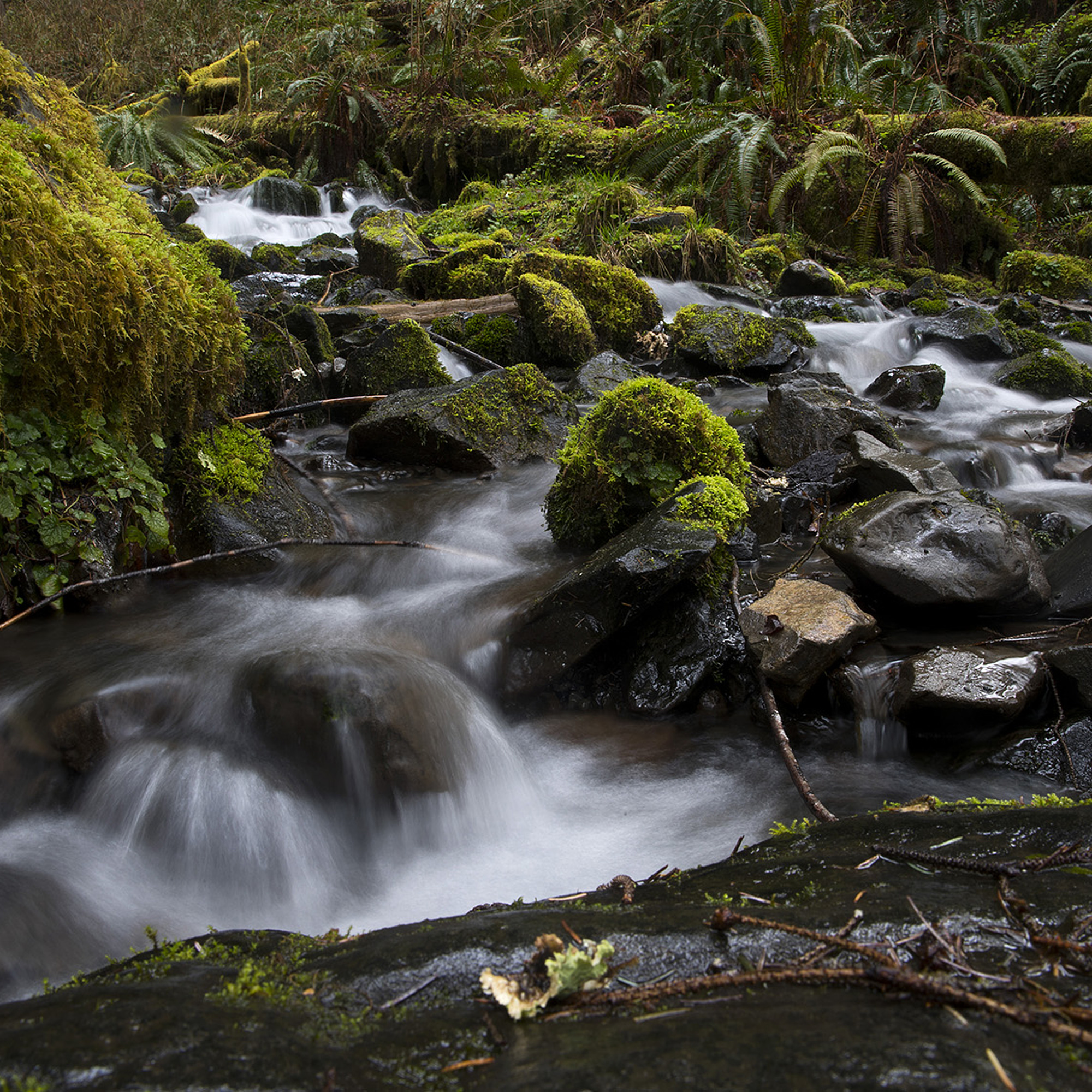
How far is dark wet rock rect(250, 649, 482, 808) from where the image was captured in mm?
3176

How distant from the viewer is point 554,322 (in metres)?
7.98

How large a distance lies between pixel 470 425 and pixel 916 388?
15.4 feet

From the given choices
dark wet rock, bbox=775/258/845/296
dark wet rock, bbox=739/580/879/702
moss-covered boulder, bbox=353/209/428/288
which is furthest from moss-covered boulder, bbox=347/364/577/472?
dark wet rock, bbox=775/258/845/296

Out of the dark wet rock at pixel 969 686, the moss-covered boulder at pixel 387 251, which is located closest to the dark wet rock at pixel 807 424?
the dark wet rock at pixel 969 686

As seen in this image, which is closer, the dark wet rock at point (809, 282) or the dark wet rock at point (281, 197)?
the dark wet rock at point (809, 282)

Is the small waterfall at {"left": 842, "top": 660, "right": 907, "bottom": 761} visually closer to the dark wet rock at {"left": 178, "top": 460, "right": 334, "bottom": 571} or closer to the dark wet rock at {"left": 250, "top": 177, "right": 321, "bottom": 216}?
the dark wet rock at {"left": 178, "top": 460, "right": 334, "bottom": 571}

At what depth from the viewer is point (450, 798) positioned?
128 inches

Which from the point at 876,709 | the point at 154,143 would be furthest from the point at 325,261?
the point at 876,709

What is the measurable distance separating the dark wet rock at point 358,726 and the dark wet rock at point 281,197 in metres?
13.9

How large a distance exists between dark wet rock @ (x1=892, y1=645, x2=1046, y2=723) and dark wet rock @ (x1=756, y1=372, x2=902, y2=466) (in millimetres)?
2707

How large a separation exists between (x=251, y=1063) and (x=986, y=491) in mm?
6143

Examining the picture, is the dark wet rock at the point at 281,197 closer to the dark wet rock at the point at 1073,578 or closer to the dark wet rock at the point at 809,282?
the dark wet rock at the point at 809,282

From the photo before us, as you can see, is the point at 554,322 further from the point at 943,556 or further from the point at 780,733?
the point at 780,733

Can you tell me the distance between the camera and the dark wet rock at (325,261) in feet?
36.0
